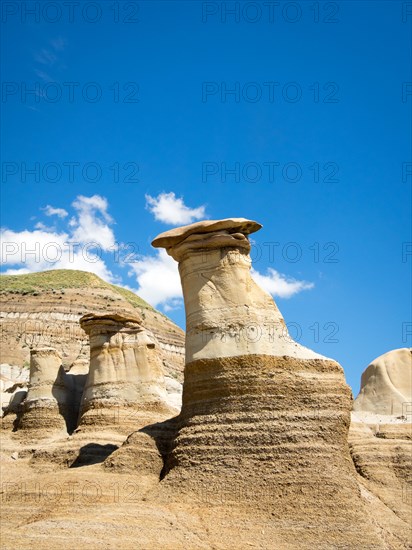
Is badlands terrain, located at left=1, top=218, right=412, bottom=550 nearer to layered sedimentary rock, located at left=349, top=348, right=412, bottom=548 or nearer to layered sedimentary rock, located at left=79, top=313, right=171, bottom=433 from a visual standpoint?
layered sedimentary rock, located at left=349, top=348, right=412, bottom=548

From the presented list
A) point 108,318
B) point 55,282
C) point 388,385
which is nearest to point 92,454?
point 108,318

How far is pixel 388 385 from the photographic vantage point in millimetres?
29828

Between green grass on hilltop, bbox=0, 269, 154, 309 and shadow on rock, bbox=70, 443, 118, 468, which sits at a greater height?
green grass on hilltop, bbox=0, 269, 154, 309

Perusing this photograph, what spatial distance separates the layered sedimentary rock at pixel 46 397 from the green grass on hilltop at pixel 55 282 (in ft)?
139

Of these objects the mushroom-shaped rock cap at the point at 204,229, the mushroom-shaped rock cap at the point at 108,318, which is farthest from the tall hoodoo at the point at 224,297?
the mushroom-shaped rock cap at the point at 108,318

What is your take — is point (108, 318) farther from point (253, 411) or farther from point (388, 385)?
point (253, 411)

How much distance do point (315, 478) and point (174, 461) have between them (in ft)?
12.3

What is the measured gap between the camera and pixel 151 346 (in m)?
31.6

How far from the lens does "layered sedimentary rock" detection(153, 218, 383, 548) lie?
16.8m

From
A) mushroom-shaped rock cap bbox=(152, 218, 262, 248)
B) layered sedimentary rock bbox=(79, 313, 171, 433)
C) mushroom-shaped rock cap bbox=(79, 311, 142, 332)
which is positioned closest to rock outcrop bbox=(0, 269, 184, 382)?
mushroom-shaped rock cap bbox=(79, 311, 142, 332)

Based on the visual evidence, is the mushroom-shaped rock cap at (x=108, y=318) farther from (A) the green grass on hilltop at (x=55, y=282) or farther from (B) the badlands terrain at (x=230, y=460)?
(A) the green grass on hilltop at (x=55, y=282)

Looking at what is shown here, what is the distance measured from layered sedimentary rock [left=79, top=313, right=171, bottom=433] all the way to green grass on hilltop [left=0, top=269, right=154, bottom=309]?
156 feet

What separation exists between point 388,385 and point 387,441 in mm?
5794

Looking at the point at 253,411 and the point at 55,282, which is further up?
the point at 55,282
